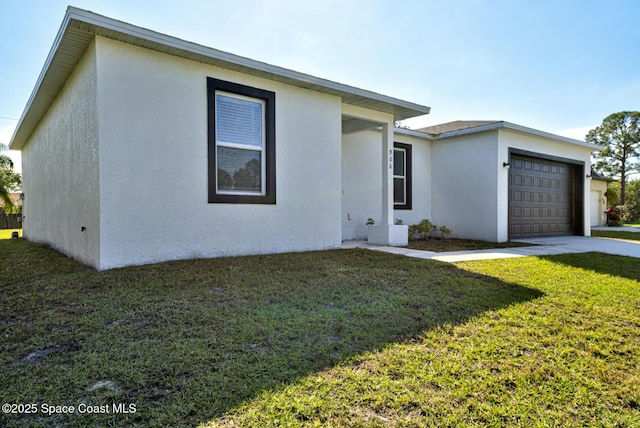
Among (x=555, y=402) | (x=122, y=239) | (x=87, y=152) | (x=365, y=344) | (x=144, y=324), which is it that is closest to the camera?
(x=555, y=402)

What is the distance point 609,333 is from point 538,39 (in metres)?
8.76

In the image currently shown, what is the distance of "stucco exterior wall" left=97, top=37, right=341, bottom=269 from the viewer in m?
4.95

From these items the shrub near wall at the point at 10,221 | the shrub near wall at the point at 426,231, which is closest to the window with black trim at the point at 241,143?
the shrub near wall at the point at 426,231

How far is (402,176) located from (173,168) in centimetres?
722

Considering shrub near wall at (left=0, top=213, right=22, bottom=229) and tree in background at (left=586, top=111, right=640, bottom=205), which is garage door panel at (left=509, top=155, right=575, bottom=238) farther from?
shrub near wall at (left=0, top=213, right=22, bottom=229)

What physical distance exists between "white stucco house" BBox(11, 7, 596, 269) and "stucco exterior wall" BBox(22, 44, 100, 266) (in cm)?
3

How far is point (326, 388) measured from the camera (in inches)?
78.9

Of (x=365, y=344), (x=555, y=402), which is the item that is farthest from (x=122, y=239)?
(x=555, y=402)

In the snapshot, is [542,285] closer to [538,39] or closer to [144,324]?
[144,324]

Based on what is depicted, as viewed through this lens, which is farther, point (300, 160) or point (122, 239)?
point (300, 160)

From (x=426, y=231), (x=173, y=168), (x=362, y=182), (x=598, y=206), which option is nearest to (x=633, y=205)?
(x=598, y=206)

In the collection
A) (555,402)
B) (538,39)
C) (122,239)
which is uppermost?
(538,39)

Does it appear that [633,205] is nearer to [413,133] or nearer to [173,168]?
[413,133]

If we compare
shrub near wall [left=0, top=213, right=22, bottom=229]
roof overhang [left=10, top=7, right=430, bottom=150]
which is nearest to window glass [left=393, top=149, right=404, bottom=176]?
roof overhang [left=10, top=7, right=430, bottom=150]
